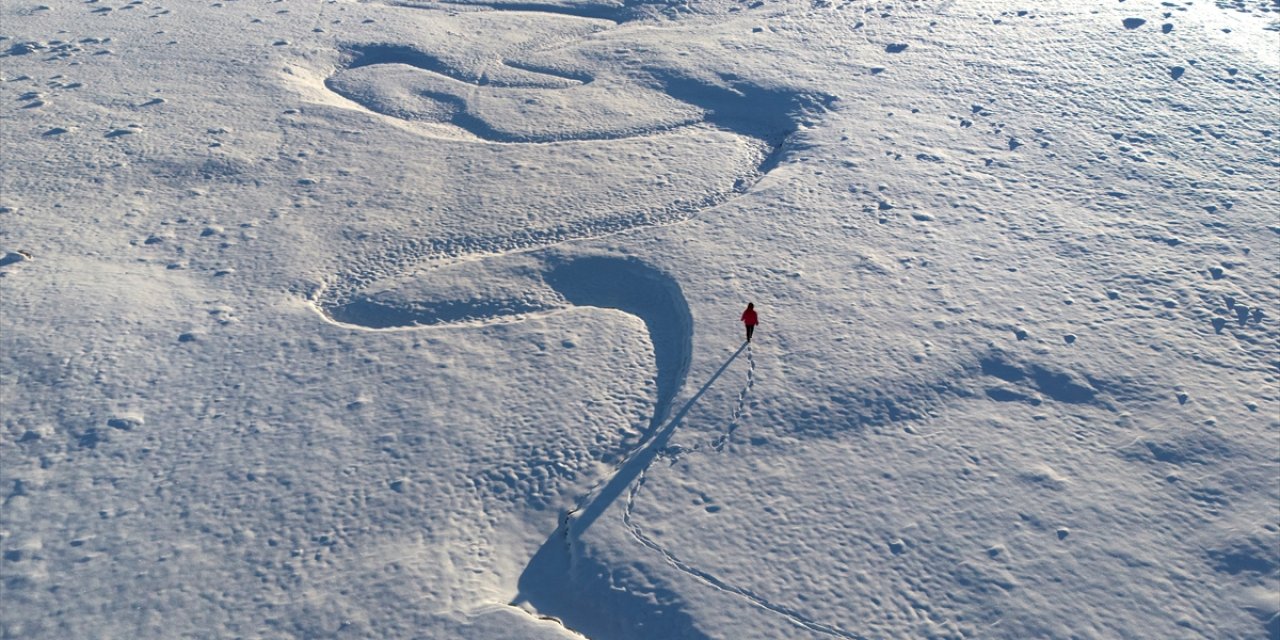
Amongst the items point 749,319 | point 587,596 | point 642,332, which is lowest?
point 587,596

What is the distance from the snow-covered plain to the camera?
3.15m

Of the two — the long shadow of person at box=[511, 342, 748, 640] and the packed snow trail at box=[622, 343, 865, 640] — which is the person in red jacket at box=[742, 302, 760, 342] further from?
the long shadow of person at box=[511, 342, 748, 640]

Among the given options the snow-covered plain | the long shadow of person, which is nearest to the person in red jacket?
the snow-covered plain

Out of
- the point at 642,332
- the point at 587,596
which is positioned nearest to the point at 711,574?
the point at 587,596

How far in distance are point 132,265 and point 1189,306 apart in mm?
4242

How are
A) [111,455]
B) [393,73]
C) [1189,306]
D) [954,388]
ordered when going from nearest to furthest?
[111,455]
[954,388]
[1189,306]
[393,73]

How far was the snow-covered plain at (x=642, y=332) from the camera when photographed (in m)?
3.15

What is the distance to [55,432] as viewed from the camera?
361 cm

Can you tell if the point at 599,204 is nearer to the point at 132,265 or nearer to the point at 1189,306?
the point at 132,265

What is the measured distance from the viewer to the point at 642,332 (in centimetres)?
411

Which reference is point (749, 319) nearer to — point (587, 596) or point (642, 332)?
point (642, 332)

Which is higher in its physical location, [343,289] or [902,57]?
[902,57]

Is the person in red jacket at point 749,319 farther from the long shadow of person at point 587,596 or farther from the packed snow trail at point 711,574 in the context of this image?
the long shadow of person at point 587,596

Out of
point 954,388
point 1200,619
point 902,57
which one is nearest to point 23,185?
point 954,388
